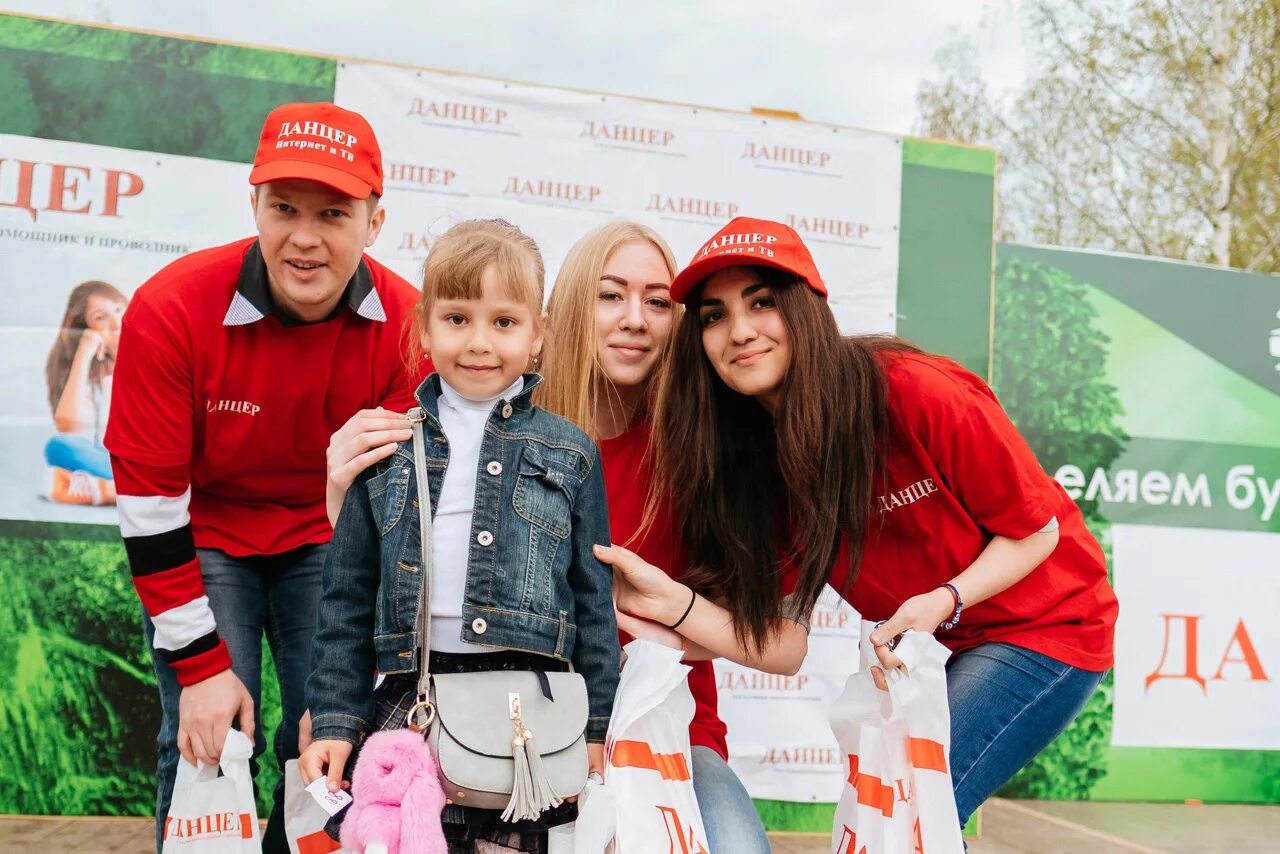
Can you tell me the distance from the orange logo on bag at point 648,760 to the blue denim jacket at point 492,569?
Result: 0.07 m

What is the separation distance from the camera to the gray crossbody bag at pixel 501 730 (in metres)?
1.49

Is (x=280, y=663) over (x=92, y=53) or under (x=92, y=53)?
under

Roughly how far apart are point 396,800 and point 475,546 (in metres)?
0.39

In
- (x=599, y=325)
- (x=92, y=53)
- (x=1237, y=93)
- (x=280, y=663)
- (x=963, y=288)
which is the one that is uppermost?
(x=1237, y=93)

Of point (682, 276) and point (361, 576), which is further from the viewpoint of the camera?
point (682, 276)

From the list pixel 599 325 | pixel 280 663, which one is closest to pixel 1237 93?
pixel 599 325

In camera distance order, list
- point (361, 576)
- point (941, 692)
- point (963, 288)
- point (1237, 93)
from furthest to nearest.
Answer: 1. point (1237, 93)
2. point (963, 288)
3. point (941, 692)
4. point (361, 576)

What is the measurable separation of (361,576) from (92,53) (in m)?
2.87

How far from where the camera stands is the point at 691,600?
1.99 metres

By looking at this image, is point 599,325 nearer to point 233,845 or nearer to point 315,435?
point 315,435

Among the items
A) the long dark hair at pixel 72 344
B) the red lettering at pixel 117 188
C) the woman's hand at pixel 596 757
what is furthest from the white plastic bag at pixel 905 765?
the red lettering at pixel 117 188

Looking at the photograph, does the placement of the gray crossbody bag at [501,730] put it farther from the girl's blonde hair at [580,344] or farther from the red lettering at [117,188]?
the red lettering at [117,188]

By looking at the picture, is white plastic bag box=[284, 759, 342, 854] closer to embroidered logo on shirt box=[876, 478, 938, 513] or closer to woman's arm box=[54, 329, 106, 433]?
embroidered logo on shirt box=[876, 478, 938, 513]

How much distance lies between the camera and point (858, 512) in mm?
1970
